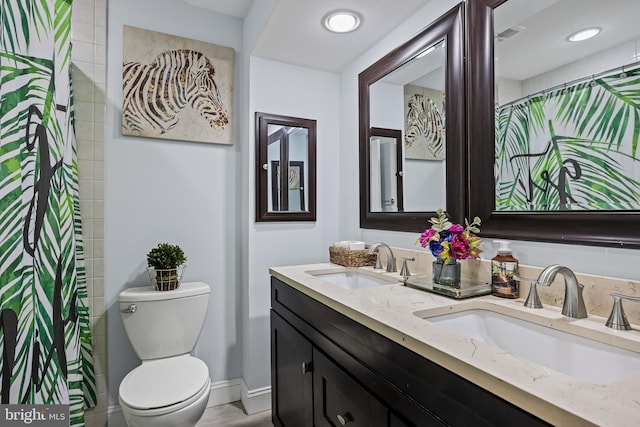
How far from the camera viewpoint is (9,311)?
2.62 ft

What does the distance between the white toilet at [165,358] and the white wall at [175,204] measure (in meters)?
0.21

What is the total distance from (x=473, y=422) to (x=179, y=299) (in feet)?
5.23

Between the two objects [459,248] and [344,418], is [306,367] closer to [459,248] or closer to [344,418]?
[344,418]

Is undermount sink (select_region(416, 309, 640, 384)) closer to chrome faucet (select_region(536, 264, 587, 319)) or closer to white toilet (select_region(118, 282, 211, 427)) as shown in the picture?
chrome faucet (select_region(536, 264, 587, 319))

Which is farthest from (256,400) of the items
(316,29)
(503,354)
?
(316,29)

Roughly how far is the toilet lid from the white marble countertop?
76 cm

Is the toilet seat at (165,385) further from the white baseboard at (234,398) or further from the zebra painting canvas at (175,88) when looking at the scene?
the zebra painting canvas at (175,88)

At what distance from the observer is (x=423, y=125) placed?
1595 mm

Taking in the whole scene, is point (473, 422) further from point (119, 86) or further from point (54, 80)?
point (119, 86)

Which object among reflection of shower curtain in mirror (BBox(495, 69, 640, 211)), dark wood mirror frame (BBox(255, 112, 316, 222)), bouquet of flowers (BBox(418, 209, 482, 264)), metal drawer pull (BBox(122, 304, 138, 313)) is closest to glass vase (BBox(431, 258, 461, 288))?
bouquet of flowers (BBox(418, 209, 482, 264))

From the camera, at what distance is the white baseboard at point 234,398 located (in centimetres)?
192

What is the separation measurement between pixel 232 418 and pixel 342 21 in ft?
Result: 7.54

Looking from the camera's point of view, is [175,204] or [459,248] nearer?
[459,248]

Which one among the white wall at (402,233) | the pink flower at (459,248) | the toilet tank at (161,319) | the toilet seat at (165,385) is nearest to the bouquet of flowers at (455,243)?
the pink flower at (459,248)
